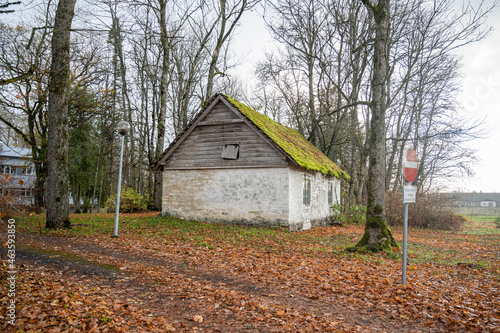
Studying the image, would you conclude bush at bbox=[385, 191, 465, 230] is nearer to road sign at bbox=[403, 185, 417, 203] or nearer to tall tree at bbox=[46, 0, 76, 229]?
road sign at bbox=[403, 185, 417, 203]

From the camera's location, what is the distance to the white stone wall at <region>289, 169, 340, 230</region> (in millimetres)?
15383

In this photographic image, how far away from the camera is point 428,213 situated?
22.0m

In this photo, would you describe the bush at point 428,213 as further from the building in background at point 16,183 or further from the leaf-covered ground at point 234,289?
the building in background at point 16,183

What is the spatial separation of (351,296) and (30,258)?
666 centimetres

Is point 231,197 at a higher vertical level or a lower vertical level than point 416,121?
lower

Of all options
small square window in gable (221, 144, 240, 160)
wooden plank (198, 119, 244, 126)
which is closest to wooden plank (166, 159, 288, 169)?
small square window in gable (221, 144, 240, 160)

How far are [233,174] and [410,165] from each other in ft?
33.7

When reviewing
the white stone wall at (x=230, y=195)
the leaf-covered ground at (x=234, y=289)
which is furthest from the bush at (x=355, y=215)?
the leaf-covered ground at (x=234, y=289)

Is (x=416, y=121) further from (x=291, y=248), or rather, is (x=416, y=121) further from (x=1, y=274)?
(x=1, y=274)

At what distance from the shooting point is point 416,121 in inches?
1014

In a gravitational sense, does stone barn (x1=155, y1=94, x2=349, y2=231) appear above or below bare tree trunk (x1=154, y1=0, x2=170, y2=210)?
below

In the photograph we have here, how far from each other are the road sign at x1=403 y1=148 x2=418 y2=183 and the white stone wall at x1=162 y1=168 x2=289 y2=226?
334 inches

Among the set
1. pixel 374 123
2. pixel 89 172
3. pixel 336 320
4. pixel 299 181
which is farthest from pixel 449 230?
pixel 89 172

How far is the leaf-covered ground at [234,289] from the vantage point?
14.4 feet
